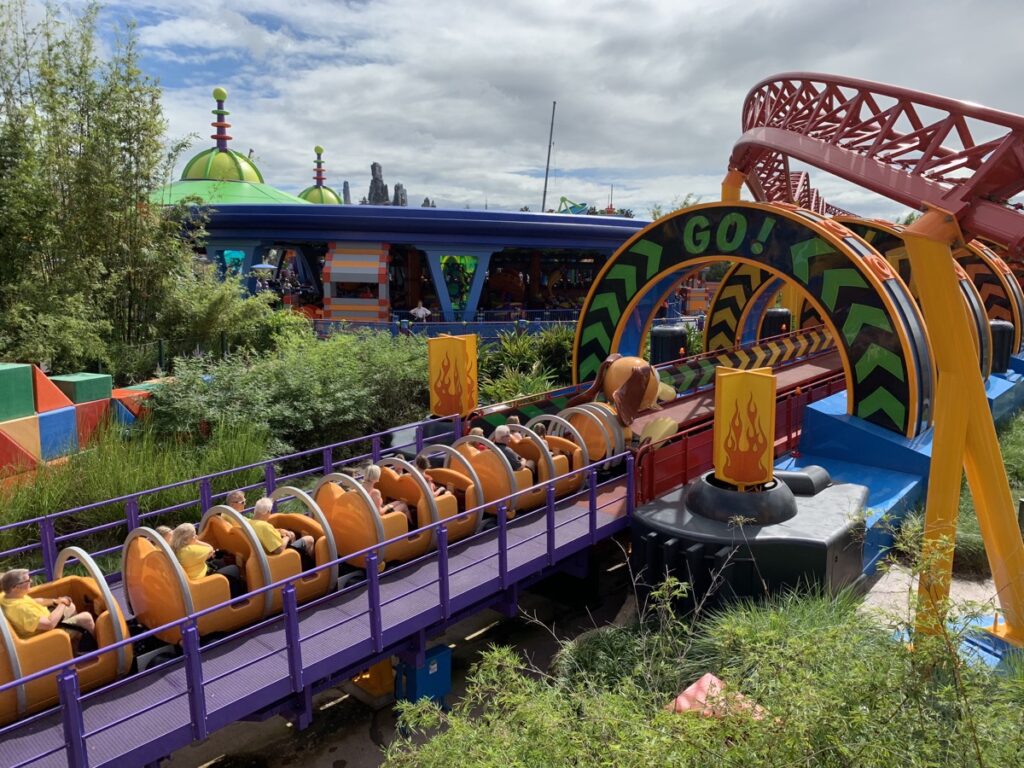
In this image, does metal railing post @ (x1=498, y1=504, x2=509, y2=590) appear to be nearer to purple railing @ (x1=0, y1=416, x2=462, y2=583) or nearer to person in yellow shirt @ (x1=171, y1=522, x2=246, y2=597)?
person in yellow shirt @ (x1=171, y1=522, x2=246, y2=597)

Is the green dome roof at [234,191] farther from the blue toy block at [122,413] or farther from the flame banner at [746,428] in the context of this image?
the flame banner at [746,428]

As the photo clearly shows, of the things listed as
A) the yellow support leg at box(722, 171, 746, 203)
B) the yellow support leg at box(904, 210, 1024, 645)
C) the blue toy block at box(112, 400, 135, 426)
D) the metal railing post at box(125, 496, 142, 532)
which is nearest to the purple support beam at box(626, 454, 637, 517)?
the yellow support leg at box(904, 210, 1024, 645)

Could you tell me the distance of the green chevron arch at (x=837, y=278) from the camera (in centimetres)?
1041

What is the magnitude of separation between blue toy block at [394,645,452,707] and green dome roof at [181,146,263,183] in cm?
3032

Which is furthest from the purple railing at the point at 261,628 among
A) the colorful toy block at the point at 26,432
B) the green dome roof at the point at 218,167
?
the green dome roof at the point at 218,167

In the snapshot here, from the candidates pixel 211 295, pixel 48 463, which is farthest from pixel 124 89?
pixel 48 463

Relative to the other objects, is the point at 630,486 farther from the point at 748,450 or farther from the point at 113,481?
the point at 113,481

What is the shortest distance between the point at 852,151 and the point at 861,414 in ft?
12.3

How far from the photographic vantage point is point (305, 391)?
12.7m

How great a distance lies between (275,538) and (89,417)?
20.2 ft

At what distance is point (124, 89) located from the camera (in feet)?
43.6

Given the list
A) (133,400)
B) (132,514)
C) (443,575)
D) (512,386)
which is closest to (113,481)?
(132,514)

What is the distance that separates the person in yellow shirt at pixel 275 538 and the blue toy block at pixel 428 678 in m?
1.31

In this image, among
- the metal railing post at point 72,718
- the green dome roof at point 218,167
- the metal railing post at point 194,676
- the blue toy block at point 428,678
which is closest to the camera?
the metal railing post at point 72,718
